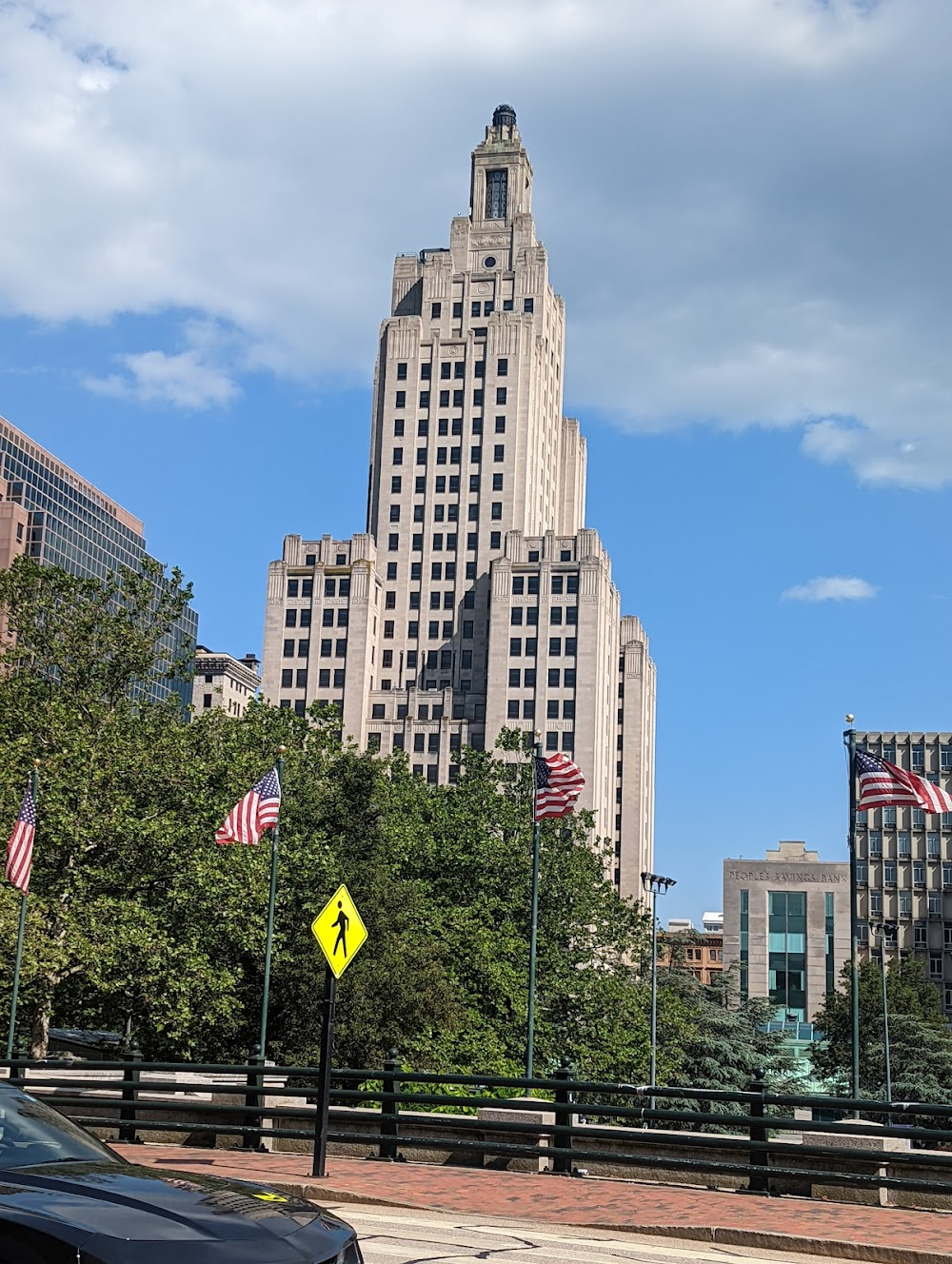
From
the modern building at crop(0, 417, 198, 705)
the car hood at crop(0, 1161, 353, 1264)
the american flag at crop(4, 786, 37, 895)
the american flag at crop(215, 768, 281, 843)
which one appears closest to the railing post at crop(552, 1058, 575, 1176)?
the car hood at crop(0, 1161, 353, 1264)

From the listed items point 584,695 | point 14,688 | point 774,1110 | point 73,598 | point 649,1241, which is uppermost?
point 584,695

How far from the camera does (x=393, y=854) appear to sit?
49.7m

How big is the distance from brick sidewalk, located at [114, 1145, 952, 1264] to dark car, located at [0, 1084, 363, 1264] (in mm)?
6007

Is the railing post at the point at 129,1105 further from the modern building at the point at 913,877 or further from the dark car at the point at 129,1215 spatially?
the modern building at the point at 913,877

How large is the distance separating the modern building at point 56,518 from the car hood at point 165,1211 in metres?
142

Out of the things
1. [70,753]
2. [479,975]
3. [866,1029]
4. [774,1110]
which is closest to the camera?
[70,753]

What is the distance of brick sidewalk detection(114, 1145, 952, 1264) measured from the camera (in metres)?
11.6

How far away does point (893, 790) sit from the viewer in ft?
82.4

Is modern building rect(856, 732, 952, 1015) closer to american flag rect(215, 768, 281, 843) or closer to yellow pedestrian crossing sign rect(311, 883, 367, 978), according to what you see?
american flag rect(215, 768, 281, 843)

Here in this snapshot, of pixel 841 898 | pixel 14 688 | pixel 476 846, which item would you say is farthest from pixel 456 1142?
pixel 841 898

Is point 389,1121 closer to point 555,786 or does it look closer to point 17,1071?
point 17,1071

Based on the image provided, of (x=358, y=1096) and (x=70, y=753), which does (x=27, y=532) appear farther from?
(x=358, y=1096)

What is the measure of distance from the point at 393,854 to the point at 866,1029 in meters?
40.9

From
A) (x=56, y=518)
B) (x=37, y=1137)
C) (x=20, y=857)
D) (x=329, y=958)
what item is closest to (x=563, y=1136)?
(x=329, y=958)
